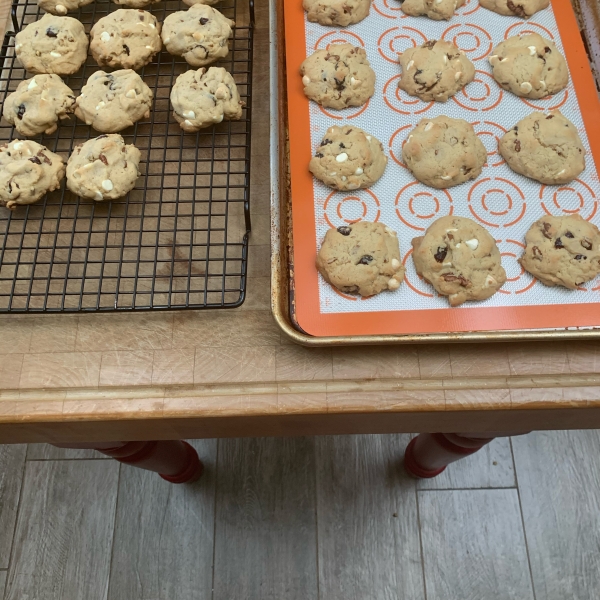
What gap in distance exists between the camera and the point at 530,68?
4.77 ft

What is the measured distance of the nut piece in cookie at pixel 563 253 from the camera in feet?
4.19

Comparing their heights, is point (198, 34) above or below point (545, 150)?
above

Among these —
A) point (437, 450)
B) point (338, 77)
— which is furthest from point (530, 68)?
point (437, 450)

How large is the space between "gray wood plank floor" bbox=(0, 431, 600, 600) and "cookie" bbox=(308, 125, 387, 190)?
0.94 metres

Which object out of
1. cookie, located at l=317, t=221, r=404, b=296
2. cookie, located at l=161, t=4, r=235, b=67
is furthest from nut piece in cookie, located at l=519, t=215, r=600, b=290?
cookie, located at l=161, t=4, r=235, b=67

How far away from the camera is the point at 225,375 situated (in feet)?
3.90

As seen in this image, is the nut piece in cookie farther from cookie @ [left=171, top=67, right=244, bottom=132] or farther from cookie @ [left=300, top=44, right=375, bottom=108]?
cookie @ [left=171, top=67, right=244, bottom=132]

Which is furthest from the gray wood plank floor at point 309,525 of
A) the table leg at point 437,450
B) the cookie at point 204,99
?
the cookie at point 204,99

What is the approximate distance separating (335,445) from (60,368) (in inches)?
39.8

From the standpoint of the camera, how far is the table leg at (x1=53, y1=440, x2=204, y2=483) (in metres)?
1.35

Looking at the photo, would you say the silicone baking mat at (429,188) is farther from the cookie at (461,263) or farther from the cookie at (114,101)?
the cookie at (114,101)

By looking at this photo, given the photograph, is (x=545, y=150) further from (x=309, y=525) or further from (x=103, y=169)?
(x=309, y=525)

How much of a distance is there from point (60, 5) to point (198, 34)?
0.41 metres

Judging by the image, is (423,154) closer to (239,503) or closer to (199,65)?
(199,65)
